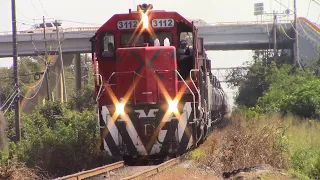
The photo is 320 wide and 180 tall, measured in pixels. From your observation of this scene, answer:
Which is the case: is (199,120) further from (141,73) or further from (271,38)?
(271,38)

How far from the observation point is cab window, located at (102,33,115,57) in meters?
14.5

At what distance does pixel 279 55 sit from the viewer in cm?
5634

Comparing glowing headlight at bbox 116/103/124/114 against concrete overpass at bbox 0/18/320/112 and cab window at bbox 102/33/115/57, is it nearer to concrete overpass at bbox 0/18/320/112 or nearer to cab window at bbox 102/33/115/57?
cab window at bbox 102/33/115/57

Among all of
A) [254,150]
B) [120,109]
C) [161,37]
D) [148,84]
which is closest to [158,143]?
[120,109]

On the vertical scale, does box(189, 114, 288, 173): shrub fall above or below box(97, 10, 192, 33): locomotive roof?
below

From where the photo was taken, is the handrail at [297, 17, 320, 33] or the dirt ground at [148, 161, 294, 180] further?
the handrail at [297, 17, 320, 33]

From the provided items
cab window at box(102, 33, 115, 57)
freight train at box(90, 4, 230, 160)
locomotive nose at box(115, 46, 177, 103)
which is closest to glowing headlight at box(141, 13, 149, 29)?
freight train at box(90, 4, 230, 160)

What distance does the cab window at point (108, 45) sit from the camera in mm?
14469

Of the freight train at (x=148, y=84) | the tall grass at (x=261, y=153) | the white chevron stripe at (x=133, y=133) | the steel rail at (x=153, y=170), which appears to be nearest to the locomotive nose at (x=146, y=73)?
the freight train at (x=148, y=84)

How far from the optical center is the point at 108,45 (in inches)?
573

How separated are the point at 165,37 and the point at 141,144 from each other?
272cm

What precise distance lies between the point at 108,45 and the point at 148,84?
1.68 meters

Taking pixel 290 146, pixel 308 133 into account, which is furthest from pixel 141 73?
pixel 308 133

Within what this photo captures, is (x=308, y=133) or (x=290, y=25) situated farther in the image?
(x=290, y=25)
